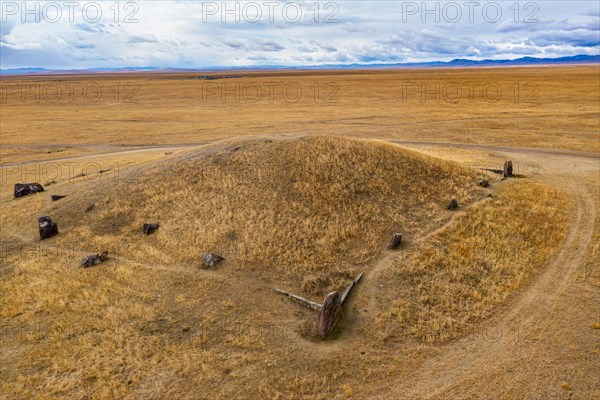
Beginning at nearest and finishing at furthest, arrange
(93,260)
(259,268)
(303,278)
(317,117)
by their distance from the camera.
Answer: (303,278) < (259,268) < (93,260) < (317,117)

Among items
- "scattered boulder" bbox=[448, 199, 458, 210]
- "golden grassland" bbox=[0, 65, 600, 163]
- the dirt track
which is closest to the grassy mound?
"scattered boulder" bbox=[448, 199, 458, 210]

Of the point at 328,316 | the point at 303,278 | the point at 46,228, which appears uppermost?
the point at 46,228

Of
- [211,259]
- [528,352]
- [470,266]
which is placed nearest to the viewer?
[528,352]

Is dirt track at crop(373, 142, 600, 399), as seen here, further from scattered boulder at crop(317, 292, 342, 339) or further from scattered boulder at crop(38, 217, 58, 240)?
scattered boulder at crop(38, 217, 58, 240)

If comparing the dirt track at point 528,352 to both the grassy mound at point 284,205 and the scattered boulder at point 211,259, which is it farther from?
the scattered boulder at point 211,259

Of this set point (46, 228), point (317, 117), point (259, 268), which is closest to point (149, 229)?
point (46, 228)

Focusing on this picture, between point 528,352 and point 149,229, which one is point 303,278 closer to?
point 528,352

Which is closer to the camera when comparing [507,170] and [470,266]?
[470,266]
